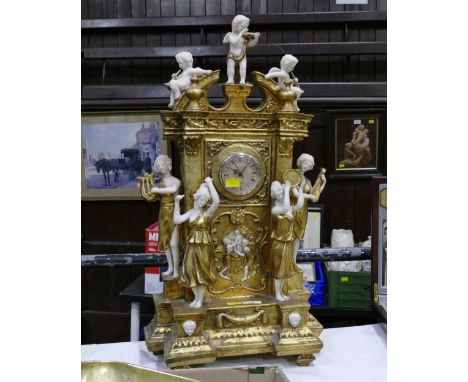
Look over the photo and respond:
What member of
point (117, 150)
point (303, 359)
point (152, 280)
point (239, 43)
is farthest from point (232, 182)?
point (117, 150)

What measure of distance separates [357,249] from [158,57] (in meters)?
1.90

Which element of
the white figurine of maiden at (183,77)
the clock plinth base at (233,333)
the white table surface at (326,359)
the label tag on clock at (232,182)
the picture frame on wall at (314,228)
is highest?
the white figurine of maiden at (183,77)

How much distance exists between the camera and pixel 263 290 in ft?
6.55

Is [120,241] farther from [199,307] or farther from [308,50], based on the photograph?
[308,50]

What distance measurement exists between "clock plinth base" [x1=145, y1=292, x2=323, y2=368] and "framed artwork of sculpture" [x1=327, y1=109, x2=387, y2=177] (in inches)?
60.8

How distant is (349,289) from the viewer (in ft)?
9.50

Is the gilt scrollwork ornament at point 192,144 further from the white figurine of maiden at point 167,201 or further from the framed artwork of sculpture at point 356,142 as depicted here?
the framed artwork of sculpture at point 356,142

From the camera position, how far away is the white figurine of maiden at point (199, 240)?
1.78 m

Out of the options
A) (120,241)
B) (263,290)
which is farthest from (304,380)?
(120,241)

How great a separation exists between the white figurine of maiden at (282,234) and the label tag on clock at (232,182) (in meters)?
0.15

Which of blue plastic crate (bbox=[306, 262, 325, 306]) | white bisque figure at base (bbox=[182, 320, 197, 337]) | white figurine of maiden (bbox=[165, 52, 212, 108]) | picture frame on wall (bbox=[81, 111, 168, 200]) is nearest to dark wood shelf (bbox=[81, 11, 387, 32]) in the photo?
picture frame on wall (bbox=[81, 111, 168, 200])

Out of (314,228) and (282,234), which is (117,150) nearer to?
(314,228)

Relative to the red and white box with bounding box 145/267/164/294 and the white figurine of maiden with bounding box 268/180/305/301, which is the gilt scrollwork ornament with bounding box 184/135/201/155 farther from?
the red and white box with bounding box 145/267/164/294

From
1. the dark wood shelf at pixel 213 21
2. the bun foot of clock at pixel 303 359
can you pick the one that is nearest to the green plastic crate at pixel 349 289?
the bun foot of clock at pixel 303 359
